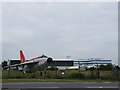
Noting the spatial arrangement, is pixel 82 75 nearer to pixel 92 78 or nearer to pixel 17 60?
pixel 92 78

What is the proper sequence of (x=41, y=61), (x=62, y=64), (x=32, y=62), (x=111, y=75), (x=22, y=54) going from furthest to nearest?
1. (x=62, y=64)
2. (x=22, y=54)
3. (x=32, y=62)
4. (x=41, y=61)
5. (x=111, y=75)

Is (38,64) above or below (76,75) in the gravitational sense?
above

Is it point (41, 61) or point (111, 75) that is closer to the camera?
point (111, 75)

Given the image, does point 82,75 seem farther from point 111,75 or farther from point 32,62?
point 32,62

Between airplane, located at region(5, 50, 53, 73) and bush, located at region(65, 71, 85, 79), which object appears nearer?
bush, located at region(65, 71, 85, 79)

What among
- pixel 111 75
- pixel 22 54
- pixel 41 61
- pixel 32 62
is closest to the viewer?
pixel 111 75

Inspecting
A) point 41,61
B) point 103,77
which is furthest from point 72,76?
point 41,61

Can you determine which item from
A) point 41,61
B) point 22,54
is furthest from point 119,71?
point 22,54

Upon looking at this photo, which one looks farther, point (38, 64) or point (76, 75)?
point (38, 64)

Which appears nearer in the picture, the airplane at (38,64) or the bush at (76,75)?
the bush at (76,75)

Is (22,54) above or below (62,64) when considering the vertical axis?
above

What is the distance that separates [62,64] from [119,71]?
2952 inches

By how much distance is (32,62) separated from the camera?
4247 centimetres

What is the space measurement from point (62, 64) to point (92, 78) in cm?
7469
